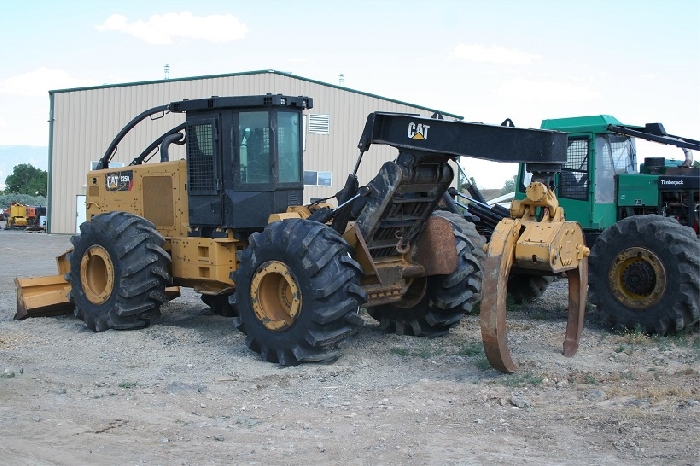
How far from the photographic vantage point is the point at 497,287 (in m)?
7.28

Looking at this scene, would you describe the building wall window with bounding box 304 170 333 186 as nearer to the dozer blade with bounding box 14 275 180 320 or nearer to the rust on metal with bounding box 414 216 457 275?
the dozer blade with bounding box 14 275 180 320

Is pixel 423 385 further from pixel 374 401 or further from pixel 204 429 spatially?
pixel 204 429

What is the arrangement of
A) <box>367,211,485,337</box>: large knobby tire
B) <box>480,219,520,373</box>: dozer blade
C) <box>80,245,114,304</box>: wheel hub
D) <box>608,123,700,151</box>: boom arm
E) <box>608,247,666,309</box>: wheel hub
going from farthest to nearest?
<box>608,123,700,151</box>: boom arm
<box>80,245,114,304</box>: wheel hub
<box>608,247,666,309</box>: wheel hub
<box>367,211,485,337</box>: large knobby tire
<box>480,219,520,373</box>: dozer blade

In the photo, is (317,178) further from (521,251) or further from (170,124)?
(521,251)

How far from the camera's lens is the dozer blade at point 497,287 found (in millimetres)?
7312

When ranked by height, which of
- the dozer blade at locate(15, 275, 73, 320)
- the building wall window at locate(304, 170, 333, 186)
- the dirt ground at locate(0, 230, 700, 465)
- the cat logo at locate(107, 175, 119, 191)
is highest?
the building wall window at locate(304, 170, 333, 186)

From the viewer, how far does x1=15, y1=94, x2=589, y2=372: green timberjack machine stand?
7.72 meters

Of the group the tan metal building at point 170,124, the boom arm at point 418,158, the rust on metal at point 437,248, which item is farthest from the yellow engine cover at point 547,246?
the tan metal building at point 170,124

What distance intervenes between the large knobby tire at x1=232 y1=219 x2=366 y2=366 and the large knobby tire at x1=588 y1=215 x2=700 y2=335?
3620 millimetres

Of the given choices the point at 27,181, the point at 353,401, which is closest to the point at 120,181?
the point at 353,401

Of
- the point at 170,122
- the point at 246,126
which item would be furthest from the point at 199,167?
the point at 170,122

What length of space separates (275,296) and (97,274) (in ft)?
10.1

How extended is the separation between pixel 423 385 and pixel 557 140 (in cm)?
250

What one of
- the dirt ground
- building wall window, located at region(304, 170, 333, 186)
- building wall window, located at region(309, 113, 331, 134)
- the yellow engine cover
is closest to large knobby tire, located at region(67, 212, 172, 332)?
the dirt ground
